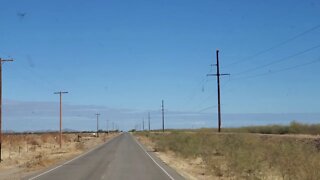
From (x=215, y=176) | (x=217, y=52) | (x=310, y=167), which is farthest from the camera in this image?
(x=217, y=52)

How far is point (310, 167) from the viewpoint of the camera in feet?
58.1

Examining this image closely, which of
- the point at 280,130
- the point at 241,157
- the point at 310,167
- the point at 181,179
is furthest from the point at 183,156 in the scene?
the point at 280,130

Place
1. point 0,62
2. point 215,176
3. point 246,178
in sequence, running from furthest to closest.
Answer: point 0,62, point 215,176, point 246,178

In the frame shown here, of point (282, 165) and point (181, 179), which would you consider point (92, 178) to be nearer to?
point (181, 179)

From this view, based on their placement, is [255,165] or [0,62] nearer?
[255,165]

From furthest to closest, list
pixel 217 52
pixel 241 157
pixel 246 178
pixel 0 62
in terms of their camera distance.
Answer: pixel 217 52 → pixel 0 62 → pixel 241 157 → pixel 246 178

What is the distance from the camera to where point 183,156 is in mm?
42031

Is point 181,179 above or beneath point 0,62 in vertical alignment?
beneath

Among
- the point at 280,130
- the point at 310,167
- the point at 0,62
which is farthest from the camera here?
the point at 280,130

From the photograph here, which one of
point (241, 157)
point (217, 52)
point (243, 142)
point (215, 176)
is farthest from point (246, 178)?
point (217, 52)

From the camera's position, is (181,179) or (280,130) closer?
(181,179)

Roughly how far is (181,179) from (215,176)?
2.73 metres

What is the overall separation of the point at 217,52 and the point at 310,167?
4433 cm

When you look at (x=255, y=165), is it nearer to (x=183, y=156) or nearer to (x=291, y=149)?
(x=291, y=149)
